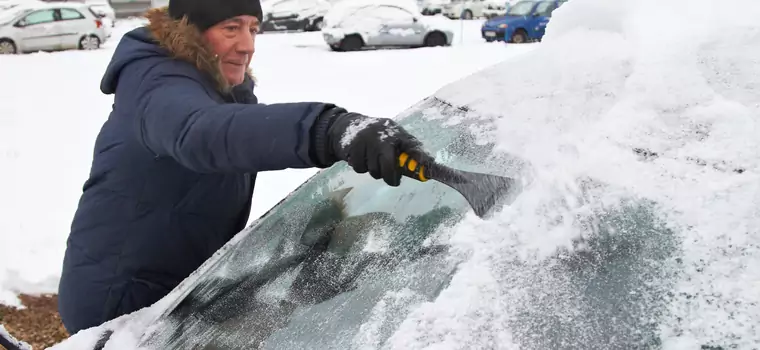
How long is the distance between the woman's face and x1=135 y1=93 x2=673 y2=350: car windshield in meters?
0.39

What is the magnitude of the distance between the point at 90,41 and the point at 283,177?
42.3ft

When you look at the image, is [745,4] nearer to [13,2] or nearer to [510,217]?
[510,217]

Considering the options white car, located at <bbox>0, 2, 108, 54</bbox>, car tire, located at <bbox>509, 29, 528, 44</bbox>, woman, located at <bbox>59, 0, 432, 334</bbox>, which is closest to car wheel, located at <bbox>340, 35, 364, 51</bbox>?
car tire, located at <bbox>509, 29, 528, 44</bbox>

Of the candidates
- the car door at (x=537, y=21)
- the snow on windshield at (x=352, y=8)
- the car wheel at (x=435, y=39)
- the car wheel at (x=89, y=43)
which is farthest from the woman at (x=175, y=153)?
the car wheel at (x=89, y=43)

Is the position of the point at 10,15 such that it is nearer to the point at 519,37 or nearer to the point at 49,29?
the point at 49,29

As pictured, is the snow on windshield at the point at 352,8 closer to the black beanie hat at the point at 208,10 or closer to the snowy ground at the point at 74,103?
the snowy ground at the point at 74,103

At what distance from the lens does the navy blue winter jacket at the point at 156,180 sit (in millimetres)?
1320

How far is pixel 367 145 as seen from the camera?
1114mm

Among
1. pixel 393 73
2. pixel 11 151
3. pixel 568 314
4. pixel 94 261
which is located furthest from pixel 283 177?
pixel 393 73

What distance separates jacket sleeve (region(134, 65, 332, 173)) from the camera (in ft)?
3.94

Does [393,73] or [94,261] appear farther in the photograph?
[393,73]

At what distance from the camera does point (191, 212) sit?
1.72 metres

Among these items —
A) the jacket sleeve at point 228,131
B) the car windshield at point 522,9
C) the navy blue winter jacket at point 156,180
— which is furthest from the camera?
the car windshield at point 522,9

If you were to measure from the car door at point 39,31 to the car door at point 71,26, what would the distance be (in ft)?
0.50
